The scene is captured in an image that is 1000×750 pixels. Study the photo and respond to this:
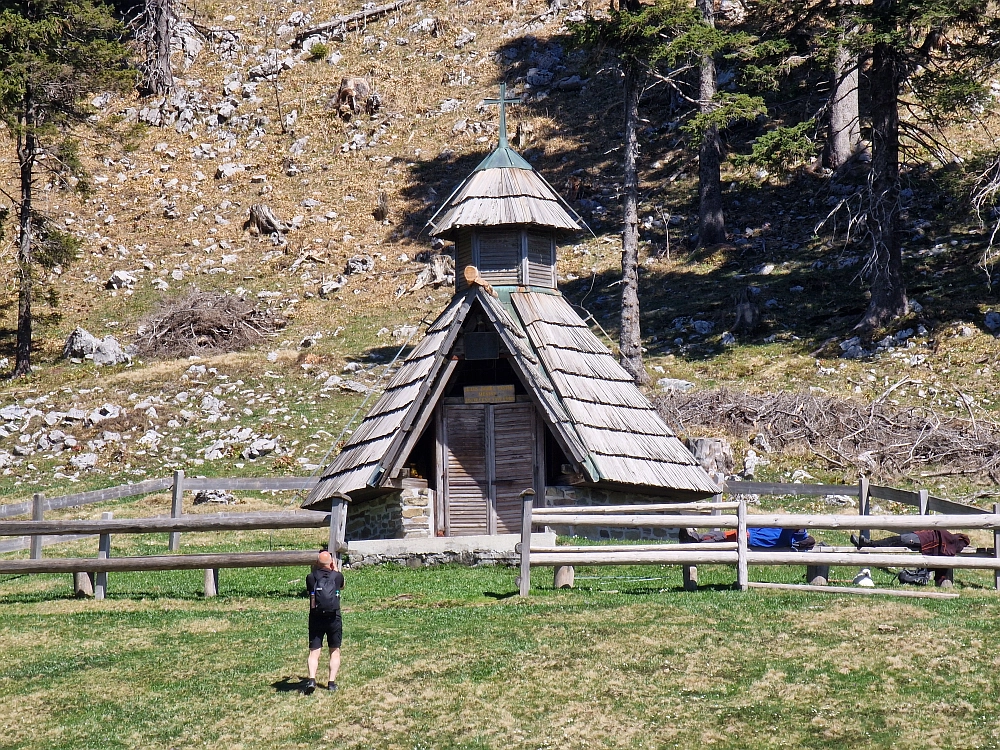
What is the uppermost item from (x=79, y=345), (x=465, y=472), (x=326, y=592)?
(x=79, y=345)

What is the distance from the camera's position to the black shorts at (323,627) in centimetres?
1330

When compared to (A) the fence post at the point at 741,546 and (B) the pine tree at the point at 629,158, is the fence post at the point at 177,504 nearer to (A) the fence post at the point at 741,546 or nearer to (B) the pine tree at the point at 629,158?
(A) the fence post at the point at 741,546

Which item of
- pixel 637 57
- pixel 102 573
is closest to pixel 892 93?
pixel 637 57

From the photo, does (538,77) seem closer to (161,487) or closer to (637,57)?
(637,57)

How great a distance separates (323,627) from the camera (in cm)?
1333

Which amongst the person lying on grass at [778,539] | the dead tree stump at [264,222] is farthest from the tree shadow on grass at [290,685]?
the dead tree stump at [264,222]

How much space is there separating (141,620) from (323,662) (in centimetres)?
378

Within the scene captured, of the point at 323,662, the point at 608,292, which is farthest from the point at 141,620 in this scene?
the point at 608,292

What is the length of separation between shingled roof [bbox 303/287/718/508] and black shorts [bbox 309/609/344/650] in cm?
800

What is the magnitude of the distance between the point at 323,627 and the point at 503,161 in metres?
Result: 15.9

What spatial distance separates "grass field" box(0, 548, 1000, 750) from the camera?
12273 mm

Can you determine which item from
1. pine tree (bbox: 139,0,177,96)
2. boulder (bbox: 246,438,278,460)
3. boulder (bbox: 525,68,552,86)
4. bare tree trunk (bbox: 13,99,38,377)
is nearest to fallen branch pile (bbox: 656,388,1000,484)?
boulder (bbox: 246,438,278,460)

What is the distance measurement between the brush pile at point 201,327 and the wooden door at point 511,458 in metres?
19.1

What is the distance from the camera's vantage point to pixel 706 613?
51.8 ft
